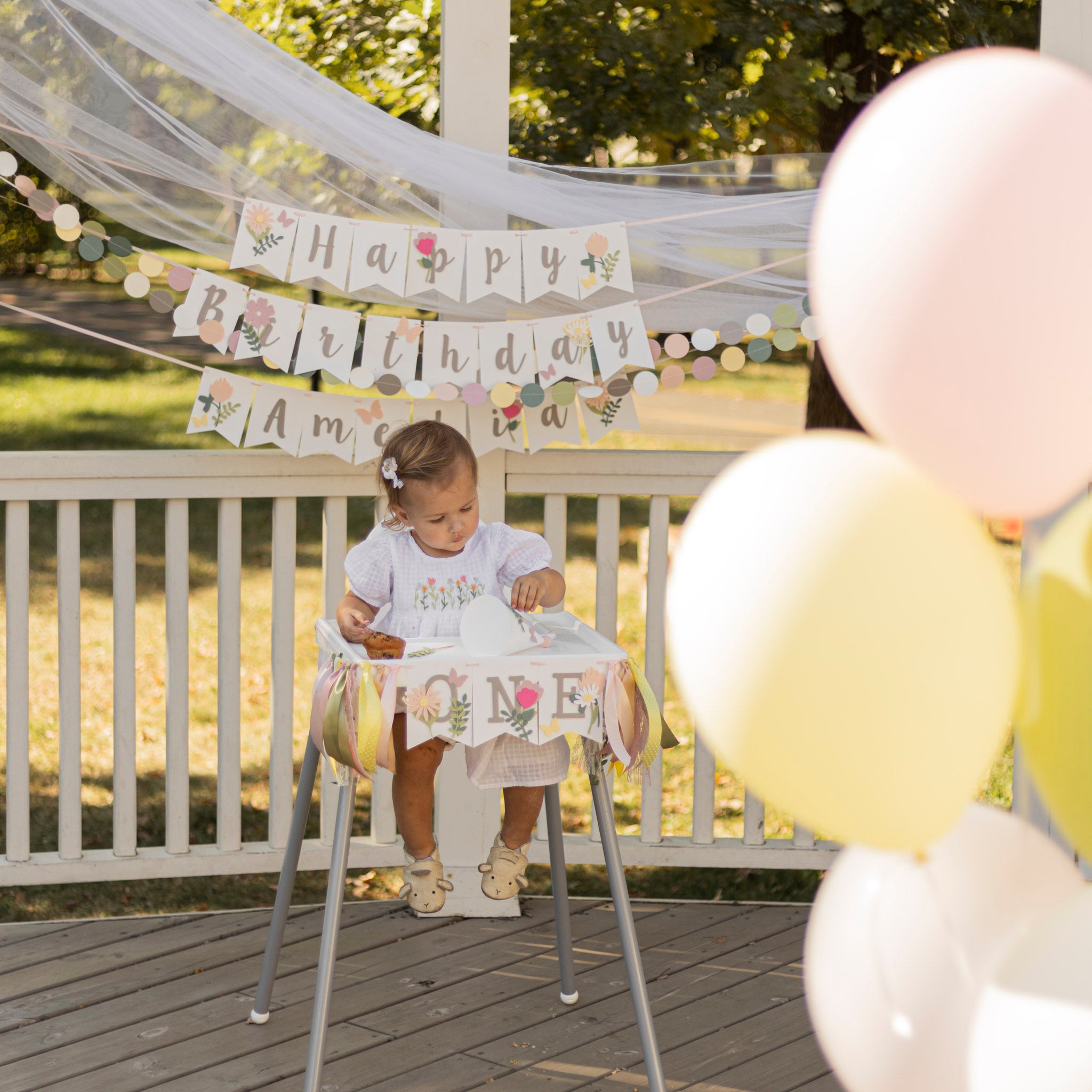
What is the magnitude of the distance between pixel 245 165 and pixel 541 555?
0.89m

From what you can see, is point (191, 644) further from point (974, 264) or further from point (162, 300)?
point (974, 264)

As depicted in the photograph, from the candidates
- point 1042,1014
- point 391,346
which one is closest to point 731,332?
point 391,346

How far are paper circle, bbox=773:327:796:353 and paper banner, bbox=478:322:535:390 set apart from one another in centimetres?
46

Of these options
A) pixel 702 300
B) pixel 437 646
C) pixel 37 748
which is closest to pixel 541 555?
pixel 437 646

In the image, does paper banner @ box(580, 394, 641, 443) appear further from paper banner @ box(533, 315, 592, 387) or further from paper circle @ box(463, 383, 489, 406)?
paper circle @ box(463, 383, 489, 406)

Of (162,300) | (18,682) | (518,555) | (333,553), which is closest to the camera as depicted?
(518,555)

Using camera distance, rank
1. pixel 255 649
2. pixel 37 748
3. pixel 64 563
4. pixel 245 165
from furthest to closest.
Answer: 1. pixel 255 649
2. pixel 37 748
3. pixel 64 563
4. pixel 245 165

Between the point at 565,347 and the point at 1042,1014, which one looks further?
the point at 565,347

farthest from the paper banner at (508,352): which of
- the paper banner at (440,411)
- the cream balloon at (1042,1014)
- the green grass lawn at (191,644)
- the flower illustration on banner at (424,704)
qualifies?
the cream balloon at (1042,1014)

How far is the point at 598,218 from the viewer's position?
2576mm

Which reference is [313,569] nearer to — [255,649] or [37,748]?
[255,649]

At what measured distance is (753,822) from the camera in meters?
2.86

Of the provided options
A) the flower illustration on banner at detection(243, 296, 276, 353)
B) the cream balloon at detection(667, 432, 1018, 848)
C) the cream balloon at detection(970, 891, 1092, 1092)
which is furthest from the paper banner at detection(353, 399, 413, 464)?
the cream balloon at detection(970, 891, 1092, 1092)

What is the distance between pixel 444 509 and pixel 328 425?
1.74 ft
